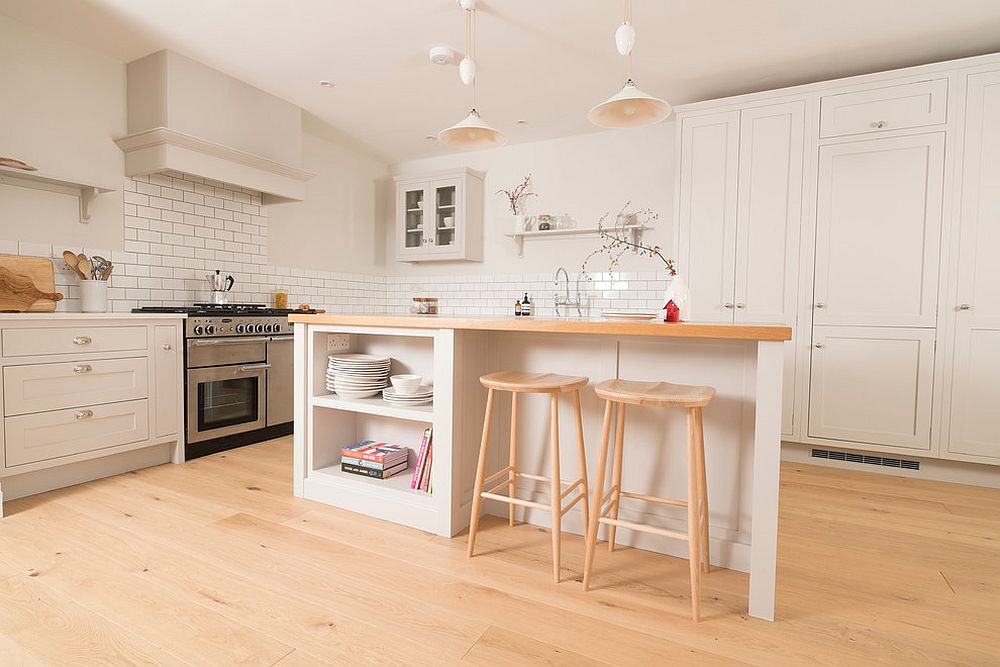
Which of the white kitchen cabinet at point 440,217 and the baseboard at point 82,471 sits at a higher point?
the white kitchen cabinet at point 440,217

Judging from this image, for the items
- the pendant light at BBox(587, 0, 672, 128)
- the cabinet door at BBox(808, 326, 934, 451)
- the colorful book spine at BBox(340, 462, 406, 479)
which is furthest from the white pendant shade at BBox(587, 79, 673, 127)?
the cabinet door at BBox(808, 326, 934, 451)

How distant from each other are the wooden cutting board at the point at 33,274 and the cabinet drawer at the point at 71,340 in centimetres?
23

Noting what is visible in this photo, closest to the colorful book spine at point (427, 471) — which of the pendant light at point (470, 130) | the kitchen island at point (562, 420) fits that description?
the kitchen island at point (562, 420)

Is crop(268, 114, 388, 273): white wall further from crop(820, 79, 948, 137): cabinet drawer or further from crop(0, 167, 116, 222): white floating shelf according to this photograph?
crop(820, 79, 948, 137): cabinet drawer

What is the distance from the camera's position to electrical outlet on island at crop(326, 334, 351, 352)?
2770 millimetres

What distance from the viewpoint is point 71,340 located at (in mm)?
2787

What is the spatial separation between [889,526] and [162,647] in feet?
9.83

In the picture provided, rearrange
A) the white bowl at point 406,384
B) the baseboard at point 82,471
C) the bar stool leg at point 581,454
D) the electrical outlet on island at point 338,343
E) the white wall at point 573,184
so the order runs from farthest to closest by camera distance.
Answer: the white wall at point 573,184 → the electrical outlet on island at point 338,343 → the baseboard at point 82,471 → the white bowl at point 406,384 → the bar stool leg at point 581,454

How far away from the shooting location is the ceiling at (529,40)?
2836 mm

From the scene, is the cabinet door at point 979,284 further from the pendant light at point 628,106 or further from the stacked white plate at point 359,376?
the stacked white plate at point 359,376

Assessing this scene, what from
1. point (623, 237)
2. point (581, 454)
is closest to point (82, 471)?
point (581, 454)

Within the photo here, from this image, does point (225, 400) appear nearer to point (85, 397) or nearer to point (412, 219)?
point (85, 397)

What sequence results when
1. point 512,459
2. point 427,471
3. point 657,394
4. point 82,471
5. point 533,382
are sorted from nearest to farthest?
point 657,394
point 533,382
point 512,459
point 427,471
point 82,471

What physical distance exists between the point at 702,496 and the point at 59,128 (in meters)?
4.10
